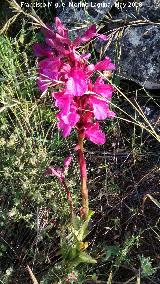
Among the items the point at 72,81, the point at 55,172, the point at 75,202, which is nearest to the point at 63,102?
the point at 72,81

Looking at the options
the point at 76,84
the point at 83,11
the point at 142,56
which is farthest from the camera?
the point at 83,11

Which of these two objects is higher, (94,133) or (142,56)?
(94,133)

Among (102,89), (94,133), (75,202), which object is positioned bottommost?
(75,202)

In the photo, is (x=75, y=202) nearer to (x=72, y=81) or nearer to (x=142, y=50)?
(x=72, y=81)

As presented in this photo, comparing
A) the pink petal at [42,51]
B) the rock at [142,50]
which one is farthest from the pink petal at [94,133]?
the rock at [142,50]

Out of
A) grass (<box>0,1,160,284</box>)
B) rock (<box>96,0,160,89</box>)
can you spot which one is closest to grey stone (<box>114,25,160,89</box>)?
rock (<box>96,0,160,89</box>)

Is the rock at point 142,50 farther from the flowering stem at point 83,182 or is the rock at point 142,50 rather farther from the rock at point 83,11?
the flowering stem at point 83,182

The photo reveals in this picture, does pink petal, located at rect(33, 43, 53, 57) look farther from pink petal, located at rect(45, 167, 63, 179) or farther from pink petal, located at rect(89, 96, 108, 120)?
pink petal, located at rect(45, 167, 63, 179)
